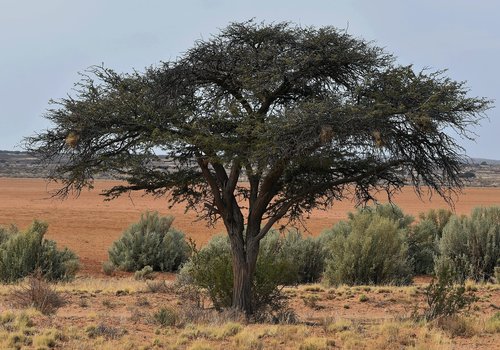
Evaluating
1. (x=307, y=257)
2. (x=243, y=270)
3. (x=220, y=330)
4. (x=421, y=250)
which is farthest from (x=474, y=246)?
(x=220, y=330)

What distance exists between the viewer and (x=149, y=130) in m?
14.5

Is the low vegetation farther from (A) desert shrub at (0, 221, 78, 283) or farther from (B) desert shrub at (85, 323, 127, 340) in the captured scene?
(A) desert shrub at (0, 221, 78, 283)

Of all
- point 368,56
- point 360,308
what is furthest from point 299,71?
point 360,308

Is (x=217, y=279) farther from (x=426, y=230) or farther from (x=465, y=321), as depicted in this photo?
(x=426, y=230)

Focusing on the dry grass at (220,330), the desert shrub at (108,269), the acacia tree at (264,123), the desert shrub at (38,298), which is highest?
the acacia tree at (264,123)

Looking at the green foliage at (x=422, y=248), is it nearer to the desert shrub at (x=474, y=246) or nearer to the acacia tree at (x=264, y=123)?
the desert shrub at (x=474, y=246)

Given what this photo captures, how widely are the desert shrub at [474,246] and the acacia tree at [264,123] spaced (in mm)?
10705

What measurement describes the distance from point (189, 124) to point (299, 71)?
7.58 ft

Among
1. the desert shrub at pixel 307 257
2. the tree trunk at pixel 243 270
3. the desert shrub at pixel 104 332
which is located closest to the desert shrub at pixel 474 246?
the desert shrub at pixel 307 257

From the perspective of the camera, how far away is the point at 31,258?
80.0 feet

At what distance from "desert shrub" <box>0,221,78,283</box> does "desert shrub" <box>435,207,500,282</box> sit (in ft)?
40.9

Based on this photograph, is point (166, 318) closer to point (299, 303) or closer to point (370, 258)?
point (299, 303)

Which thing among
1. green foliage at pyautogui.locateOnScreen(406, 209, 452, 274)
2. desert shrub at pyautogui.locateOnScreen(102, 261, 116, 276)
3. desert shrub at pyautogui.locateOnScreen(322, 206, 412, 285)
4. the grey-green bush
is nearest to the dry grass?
desert shrub at pyautogui.locateOnScreen(322, 206, 412, 285)

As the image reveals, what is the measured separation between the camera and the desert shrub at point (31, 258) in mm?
23828
